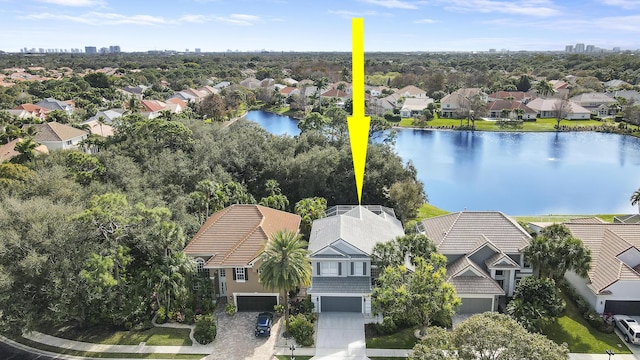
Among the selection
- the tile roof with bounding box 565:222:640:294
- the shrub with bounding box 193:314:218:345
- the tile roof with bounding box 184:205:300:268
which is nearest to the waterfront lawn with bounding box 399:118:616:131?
the tile roof with bounding box 565:222:640:294

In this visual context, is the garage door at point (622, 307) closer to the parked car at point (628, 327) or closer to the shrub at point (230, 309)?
the parked car at point (628, 327)

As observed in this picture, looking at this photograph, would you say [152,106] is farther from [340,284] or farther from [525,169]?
[340,284]

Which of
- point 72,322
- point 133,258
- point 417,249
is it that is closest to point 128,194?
point 133,258

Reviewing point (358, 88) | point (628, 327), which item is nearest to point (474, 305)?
point (628, 327)

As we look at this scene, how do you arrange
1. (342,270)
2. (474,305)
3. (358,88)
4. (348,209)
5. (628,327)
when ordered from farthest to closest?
1. (348,209)
2. (342,270)
3. (474,305)
4. (628,327)
5. (358,88)

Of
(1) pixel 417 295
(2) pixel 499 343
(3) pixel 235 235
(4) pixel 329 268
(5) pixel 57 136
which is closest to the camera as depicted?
(2) pixel 499 343

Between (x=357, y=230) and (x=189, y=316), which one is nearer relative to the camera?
(x=189, y=316)
